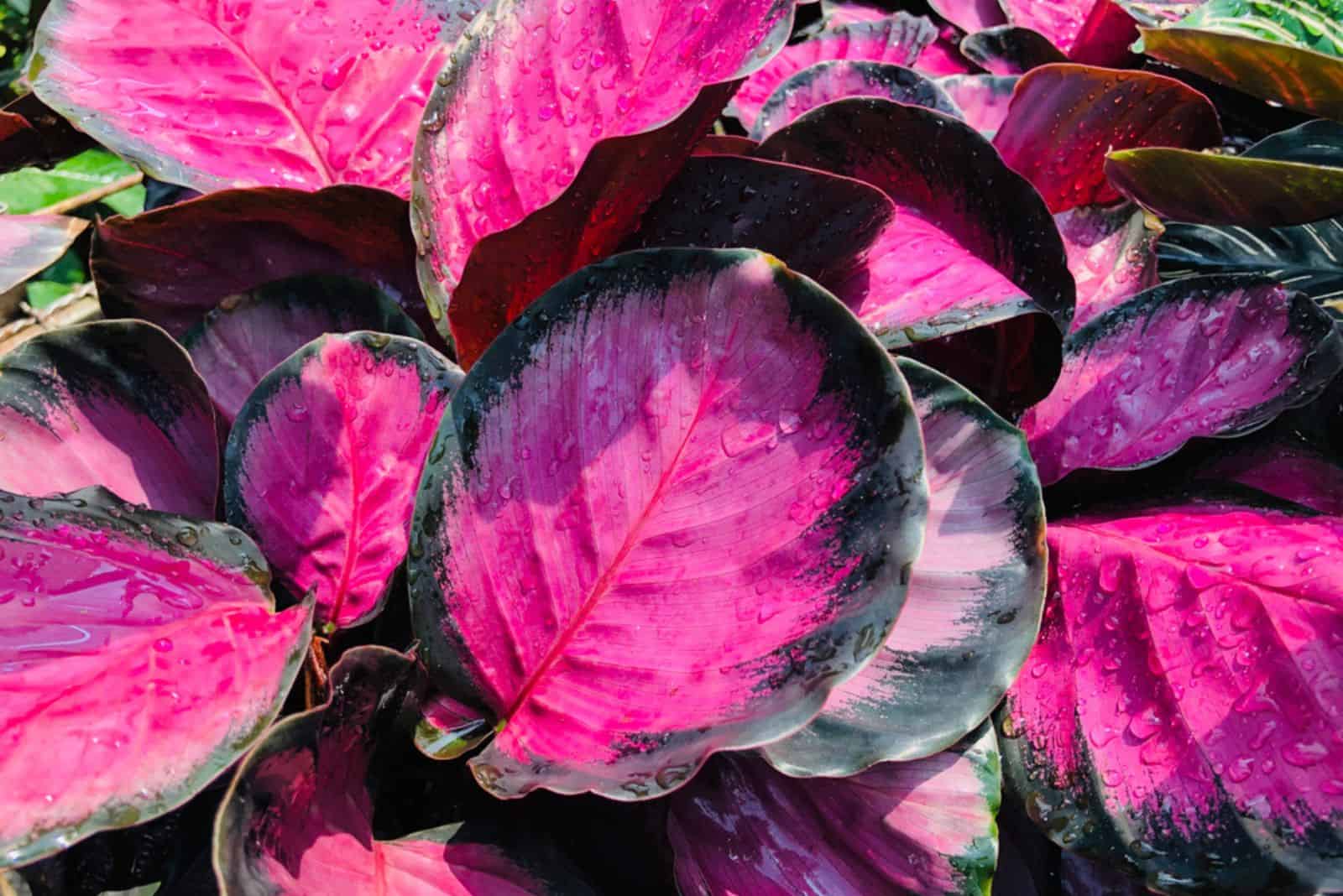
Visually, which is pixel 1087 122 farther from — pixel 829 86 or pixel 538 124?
pixel 538 124

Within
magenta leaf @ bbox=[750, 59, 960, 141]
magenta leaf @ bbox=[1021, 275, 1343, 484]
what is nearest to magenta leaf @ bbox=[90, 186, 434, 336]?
magenta leaf @ bbox=[750, 59, 960, 141]

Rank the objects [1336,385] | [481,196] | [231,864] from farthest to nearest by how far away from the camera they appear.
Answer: [1336,385]
[481,196]
[231,864]

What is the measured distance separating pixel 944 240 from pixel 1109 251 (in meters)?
0.22

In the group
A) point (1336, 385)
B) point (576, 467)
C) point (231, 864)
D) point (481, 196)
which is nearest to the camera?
point (231, 864)

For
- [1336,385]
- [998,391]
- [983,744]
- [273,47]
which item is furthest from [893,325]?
[273,47]

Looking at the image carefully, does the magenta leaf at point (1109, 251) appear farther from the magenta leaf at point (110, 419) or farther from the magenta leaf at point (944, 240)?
the magenta leaf at point (110, 419)

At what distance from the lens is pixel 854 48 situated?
1.08 meters

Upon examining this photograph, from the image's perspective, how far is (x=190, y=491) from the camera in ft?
2.27

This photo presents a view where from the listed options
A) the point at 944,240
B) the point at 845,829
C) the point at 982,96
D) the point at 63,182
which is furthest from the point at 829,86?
the point at 63,182

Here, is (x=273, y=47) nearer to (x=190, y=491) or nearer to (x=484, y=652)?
(x=190, y=491)

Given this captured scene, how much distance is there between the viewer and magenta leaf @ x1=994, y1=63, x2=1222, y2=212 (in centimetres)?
82

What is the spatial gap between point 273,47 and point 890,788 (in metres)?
0.72

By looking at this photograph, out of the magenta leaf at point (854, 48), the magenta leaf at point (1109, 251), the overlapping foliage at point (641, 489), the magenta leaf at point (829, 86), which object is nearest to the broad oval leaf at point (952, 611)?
the overlapping foliage at point (641, 489)

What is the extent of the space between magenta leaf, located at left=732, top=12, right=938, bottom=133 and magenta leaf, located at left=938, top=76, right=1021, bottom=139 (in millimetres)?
104
